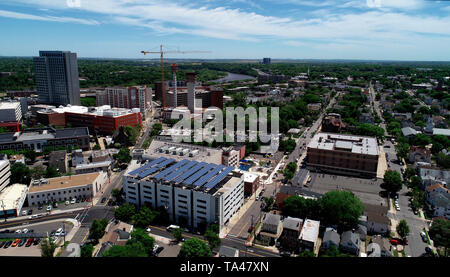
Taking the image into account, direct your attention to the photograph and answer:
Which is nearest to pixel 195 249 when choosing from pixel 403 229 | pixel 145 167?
pixel 145 167

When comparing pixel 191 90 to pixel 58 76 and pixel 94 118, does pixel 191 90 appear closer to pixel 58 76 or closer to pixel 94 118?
pixel 94 118

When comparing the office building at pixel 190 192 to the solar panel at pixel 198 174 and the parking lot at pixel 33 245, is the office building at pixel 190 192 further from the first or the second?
the parking lot at pixel 33 245

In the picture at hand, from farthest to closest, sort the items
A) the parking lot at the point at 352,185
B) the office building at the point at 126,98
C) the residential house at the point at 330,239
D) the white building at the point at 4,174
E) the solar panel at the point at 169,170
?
the office building at the point at 126,98
the parking lot at the point at 352,185
the white building at the point at 4,174
the solar panel at the point at 169,170
the residential house at the point at 330,239

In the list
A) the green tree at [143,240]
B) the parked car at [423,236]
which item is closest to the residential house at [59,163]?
the green tree at [143,240]

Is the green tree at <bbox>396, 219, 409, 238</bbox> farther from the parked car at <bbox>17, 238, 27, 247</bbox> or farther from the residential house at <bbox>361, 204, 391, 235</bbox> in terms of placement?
the parked car at <bbox>17, 238, 27, 247</bbox>
